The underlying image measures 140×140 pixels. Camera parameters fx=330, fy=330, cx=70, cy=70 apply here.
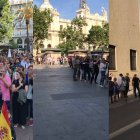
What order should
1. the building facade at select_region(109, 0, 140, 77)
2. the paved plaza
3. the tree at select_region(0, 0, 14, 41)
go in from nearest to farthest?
the building facade at select_region(109, 0, 140, 77), the paved plaza, the tree at select_region(0, 0, 14, 41)

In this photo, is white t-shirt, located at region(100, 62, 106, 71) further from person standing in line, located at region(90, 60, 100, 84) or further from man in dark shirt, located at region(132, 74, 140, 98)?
man in dark shirt, located at region(132, 74, 140, 98)

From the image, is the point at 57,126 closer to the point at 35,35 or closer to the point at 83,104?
the point at 83,104

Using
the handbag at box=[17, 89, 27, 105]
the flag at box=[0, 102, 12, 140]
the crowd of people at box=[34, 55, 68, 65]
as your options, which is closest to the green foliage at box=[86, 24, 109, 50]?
the crowd of people at box=[34, 55, 68, 65]

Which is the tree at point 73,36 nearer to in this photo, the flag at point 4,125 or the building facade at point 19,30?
the building facade at point 19,30

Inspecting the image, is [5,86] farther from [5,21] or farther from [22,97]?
[5,21]

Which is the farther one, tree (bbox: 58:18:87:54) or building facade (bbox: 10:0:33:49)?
building facade (bbox: 10:0:33:49)

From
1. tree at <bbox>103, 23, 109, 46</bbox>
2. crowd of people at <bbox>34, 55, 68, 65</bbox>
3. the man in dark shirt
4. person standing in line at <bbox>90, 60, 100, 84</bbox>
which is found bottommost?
the man in dark shirt

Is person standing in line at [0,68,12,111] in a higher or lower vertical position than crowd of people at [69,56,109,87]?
lower

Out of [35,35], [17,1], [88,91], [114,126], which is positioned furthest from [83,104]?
[17,1]
